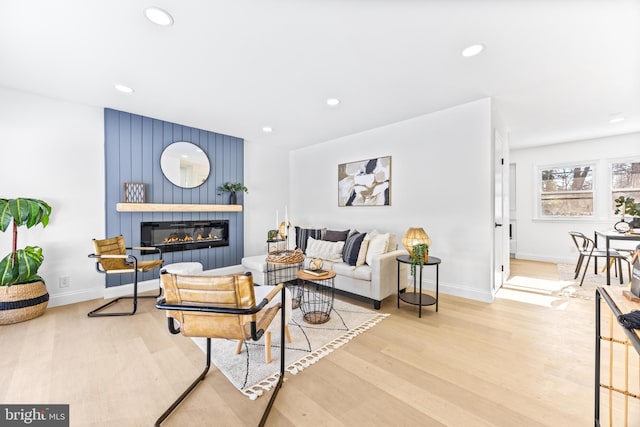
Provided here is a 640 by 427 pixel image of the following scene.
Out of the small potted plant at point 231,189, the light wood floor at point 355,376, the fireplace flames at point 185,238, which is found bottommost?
the light wood floor at point 355,376

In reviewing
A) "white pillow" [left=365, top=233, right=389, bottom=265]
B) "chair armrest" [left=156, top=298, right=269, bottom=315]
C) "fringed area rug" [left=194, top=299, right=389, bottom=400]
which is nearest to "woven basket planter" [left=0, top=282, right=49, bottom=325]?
"fringed area rug" [left=194, top=299, right=389, bottom=400]

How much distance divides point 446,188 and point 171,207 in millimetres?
3929

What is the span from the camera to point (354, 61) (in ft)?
7.55

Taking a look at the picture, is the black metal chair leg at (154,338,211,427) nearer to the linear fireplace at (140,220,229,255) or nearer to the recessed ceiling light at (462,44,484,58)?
the linear fireplace at (140,220,229,255)

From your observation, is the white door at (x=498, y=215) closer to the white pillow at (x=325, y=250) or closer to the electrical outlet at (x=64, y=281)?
the white pillow at (x=325, y=250)

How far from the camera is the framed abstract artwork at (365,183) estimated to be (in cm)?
404

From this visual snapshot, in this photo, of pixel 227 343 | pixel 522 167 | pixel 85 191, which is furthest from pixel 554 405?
pixel 522 167

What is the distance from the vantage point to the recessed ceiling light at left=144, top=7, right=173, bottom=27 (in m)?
1.70

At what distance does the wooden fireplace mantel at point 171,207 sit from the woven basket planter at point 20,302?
117 centimetres

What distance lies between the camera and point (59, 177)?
3115 mm

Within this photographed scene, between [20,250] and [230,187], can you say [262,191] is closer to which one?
[230,187]

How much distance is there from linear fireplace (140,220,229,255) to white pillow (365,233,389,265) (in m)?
2.62

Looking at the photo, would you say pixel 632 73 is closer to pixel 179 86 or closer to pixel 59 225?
pixel 179 86

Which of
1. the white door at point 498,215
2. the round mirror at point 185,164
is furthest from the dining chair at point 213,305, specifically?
the white door at point 498,215
